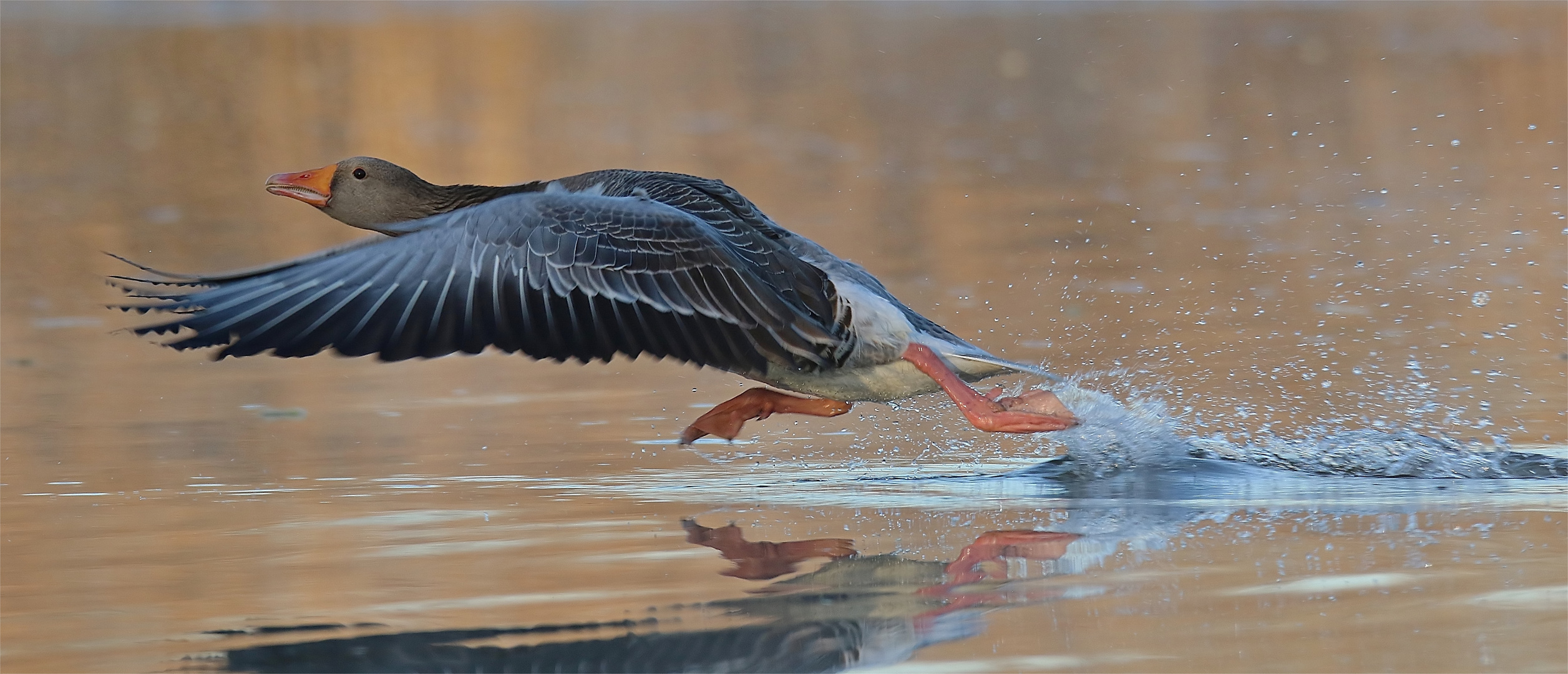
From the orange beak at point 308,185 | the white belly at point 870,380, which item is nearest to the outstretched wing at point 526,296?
the white belly at point 870,380

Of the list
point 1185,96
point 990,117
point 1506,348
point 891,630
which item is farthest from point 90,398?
point 1185,96

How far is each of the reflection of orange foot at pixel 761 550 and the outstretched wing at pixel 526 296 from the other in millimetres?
545

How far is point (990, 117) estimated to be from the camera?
18.5 metres

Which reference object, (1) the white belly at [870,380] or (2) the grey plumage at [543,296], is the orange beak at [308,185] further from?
(1) the white belly at [870,380]

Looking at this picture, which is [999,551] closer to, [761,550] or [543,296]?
[761,550]

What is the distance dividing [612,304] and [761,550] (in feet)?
2.94

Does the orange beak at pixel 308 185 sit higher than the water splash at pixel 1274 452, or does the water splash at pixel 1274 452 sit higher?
the orange beak at pixel 308 185

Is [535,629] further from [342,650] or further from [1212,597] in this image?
[1212,597]

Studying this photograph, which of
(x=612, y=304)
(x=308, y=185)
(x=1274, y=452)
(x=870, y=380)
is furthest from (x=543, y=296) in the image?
(x=1274, y=452)

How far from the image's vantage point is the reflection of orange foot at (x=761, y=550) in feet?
15.4

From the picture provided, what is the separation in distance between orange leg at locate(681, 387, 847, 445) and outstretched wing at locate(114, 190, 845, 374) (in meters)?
0.47

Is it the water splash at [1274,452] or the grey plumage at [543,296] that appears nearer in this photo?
the grey plumage at [543,296]

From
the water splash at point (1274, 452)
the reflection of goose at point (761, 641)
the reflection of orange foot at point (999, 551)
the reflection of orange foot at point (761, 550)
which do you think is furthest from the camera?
the water splash at point (1274, 452)

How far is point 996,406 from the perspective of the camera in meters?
5.91
